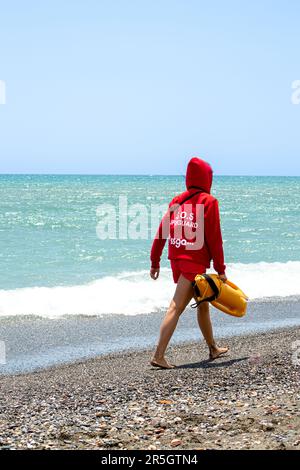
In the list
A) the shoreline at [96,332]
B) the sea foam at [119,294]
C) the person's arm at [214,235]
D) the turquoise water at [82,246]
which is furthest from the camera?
the turquoise water at [82,246]

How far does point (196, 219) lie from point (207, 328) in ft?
3.73

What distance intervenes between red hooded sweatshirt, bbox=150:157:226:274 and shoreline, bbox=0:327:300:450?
3.34ft

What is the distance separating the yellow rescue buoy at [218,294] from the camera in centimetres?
678

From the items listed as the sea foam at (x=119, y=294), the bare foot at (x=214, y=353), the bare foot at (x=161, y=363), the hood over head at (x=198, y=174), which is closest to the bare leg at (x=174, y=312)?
the bare foot at (x=161, y=363)

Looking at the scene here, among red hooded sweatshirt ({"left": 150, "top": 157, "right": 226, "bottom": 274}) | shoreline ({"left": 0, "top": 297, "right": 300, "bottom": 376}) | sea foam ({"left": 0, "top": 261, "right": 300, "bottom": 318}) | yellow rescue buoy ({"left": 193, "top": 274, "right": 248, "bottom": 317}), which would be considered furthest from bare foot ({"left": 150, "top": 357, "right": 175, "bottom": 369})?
sea foam ({"left": 0, "top": 261, "right": 300, "bottom": 318})

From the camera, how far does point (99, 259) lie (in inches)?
743

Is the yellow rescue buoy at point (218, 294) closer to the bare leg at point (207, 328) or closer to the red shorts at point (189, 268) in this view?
the red shorts at point (189, 268)

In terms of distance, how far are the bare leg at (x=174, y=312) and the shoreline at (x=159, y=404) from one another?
5.2 inches

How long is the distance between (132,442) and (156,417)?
1.71ft

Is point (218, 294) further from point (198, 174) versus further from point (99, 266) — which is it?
point (99, 266)

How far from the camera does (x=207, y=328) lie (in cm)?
725

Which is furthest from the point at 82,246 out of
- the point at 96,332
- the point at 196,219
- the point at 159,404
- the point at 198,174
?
the point at 159,404
